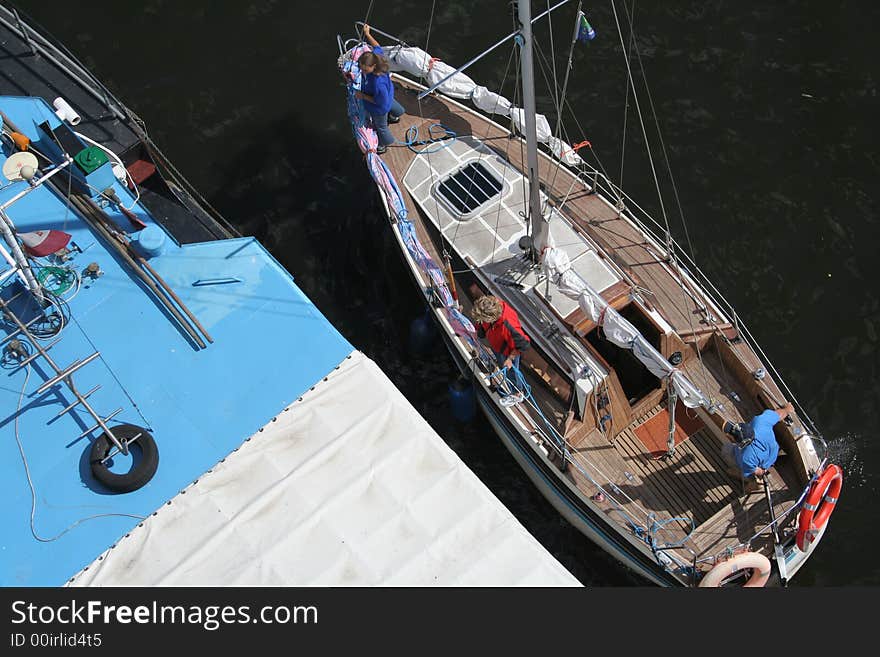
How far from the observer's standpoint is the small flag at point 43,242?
54.1 ft

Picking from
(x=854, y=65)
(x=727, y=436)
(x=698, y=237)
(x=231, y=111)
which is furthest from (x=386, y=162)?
→ (x=854, y=65)

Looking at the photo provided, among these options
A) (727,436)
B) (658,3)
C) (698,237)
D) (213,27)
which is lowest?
(727,436)

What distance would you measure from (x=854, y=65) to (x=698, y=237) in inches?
274

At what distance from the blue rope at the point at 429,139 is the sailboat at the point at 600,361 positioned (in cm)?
4

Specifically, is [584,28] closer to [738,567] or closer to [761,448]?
[761,448]

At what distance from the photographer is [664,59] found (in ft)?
80.3

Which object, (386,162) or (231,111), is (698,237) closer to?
(386,162)

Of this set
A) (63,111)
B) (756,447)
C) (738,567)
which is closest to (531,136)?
(756,447)

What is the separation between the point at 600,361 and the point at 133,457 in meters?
8.61

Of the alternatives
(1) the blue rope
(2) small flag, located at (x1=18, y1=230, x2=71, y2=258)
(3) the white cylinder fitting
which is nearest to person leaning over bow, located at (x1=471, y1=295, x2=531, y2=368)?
(1) the blue rope

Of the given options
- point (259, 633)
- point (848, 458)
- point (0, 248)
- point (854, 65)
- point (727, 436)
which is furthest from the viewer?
point (854, 65)

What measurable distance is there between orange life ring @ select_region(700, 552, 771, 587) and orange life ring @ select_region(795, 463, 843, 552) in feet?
2.47

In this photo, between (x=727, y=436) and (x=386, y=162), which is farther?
(x=386, y=162)

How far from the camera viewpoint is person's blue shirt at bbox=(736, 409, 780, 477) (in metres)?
15.9
